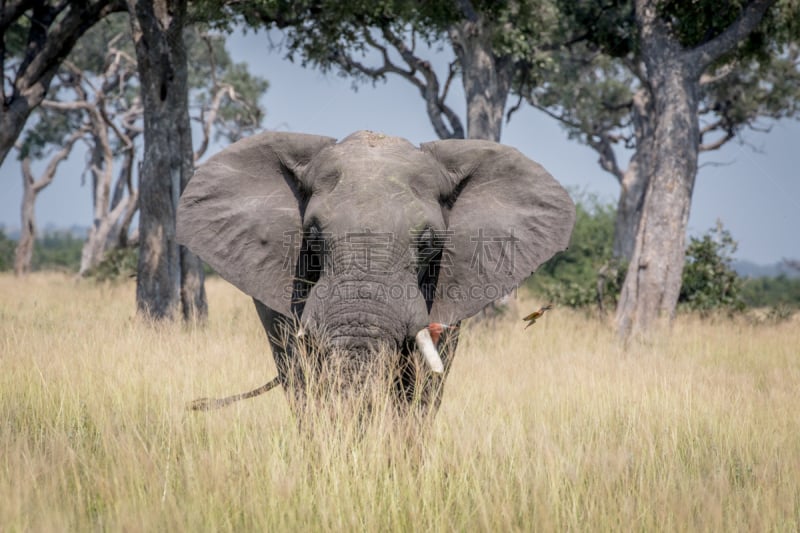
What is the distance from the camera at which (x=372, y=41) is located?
16625mm

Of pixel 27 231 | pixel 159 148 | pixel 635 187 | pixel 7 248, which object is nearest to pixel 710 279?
pixel 635 187

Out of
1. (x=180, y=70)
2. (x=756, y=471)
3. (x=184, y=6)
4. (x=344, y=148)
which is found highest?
(x=184, y=6)

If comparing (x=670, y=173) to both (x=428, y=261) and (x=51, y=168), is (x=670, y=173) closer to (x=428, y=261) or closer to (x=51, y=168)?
(x=428, y=261)

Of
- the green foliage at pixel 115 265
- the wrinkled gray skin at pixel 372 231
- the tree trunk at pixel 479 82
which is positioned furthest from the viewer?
the green foliage at pixel 115 265

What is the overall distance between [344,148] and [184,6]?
7904mm

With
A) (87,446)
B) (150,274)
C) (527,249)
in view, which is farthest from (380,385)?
(150,274)

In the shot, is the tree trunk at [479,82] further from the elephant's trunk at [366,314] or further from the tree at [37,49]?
the elephant's trunk at [366,314]

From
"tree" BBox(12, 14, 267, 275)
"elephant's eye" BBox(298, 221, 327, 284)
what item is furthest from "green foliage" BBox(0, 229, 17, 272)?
"elephant's eye" BBox(298, 221, 327, 284)

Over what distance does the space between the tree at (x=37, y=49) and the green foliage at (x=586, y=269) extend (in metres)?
10.5

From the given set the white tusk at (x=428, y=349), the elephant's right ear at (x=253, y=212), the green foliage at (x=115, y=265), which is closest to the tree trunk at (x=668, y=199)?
the elephant's right ear at (x=253, y=212)

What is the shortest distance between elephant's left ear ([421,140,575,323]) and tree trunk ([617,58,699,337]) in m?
6.57

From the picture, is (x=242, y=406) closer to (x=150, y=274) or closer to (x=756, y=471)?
(x=756, y=471)

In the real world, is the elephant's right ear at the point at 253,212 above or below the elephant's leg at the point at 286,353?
above

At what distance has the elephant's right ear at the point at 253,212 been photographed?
16.8ft
